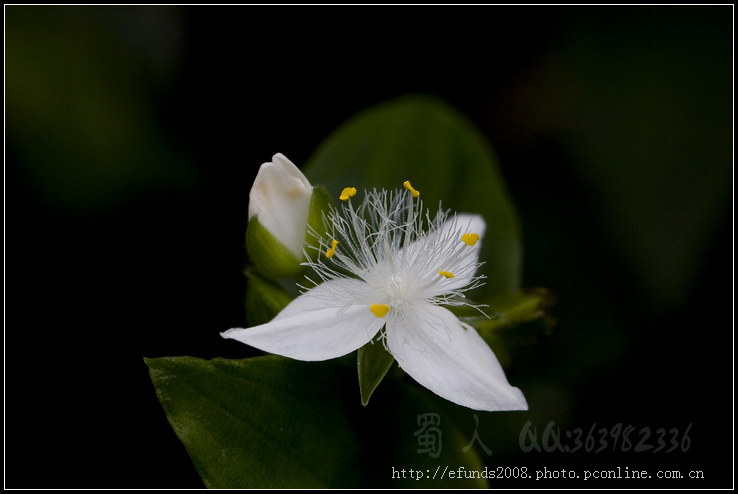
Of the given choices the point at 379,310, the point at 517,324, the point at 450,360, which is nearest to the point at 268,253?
the point at 379,310

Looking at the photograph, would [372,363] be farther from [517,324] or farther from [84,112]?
[84,112]

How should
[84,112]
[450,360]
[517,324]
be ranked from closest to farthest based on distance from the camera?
[450,360] < [517,324] < [84,112]

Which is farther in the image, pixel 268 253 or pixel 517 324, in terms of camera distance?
pixel 517 324

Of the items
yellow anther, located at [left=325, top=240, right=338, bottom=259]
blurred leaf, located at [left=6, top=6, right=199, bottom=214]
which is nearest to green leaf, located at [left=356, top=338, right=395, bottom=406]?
yellow anther, located at [left=325, top=240, right=338, bottom=259]

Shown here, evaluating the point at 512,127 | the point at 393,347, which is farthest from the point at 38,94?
the point at 512,127

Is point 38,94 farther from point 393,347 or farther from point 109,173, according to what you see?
point 393,347
